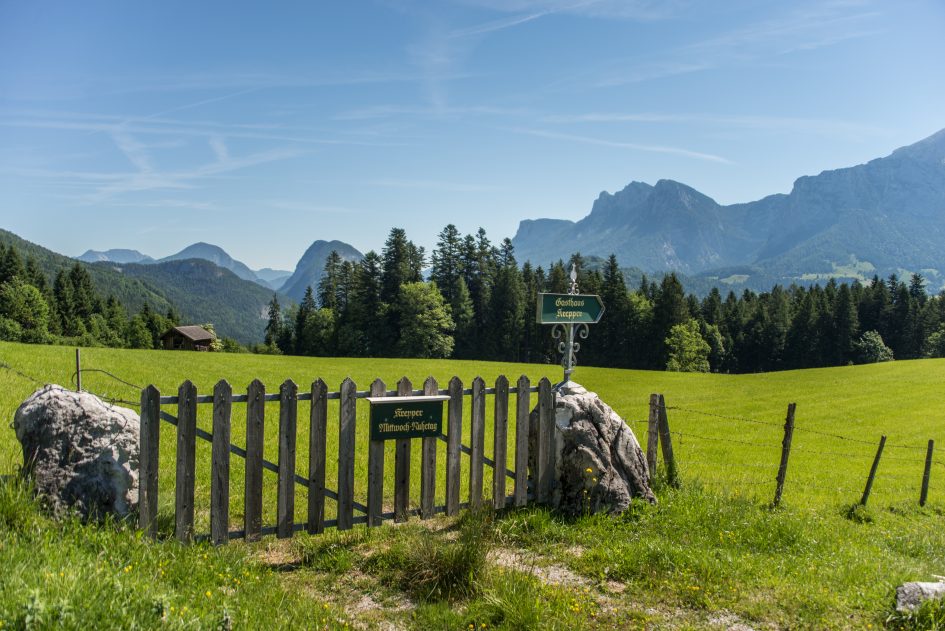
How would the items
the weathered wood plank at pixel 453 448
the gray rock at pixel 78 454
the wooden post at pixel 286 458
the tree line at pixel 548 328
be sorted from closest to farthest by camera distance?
1. the gray rock at pixel 78 454
2. the wooden post at pixel 286 458
3. the weathered wood plank at pixel 453 448
4. the tree line at pixel 548 328

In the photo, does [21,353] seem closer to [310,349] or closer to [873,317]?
[310,349]

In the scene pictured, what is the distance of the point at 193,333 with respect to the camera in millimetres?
103688

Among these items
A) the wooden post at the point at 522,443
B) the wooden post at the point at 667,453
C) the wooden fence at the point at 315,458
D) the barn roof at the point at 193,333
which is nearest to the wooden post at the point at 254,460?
the wooden fence at the point at 315,458

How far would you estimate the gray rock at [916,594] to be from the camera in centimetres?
605

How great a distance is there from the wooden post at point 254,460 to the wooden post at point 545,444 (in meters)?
4.23

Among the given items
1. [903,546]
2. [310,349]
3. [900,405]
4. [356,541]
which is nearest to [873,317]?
[900,405]

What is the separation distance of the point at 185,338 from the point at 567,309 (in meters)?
105

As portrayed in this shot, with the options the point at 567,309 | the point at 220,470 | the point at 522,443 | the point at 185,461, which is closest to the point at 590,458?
the point at 522,443

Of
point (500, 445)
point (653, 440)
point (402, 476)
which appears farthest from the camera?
point (653, 440)

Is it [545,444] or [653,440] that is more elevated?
[545,444]

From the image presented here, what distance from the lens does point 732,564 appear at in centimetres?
746

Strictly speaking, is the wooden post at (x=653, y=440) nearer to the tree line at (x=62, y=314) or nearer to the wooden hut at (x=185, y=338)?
the tree line at (x=62, y=314)

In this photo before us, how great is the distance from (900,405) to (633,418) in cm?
1629

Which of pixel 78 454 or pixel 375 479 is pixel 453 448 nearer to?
pixel 375 479
